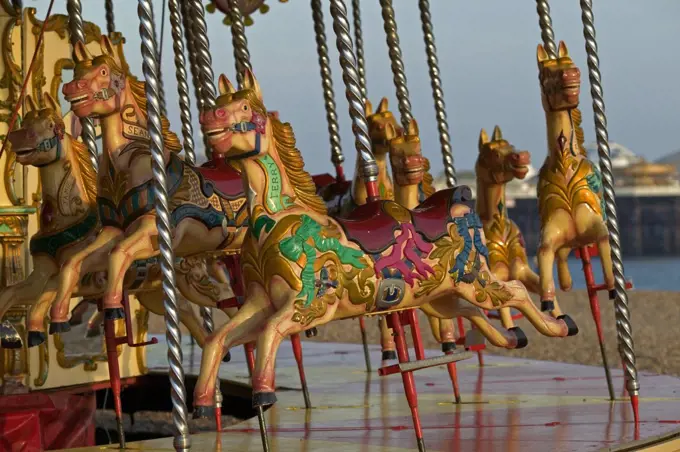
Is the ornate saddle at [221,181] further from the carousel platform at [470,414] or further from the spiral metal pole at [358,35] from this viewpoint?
the spiral metal pole at [358,35]

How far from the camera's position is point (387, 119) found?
23.9 feet

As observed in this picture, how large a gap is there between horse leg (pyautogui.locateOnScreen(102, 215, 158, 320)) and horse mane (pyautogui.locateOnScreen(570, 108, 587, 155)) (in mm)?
2591

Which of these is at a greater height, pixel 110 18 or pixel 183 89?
pixel 110 18

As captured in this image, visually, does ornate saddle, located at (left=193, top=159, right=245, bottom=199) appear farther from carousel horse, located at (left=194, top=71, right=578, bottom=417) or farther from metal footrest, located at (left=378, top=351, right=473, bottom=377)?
metal footrest, located at (left=378, top=351, right=473, bottom=377)

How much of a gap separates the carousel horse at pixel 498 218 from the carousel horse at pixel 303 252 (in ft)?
6.21

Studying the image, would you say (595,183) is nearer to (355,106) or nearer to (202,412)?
(355,106)

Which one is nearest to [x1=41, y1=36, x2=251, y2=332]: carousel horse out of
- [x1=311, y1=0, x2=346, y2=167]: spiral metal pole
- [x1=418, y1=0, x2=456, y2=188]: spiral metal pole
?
[x1=418, y1=0, x2=456, y2=188]: spiral metal pole

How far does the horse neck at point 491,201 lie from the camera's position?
724 cm

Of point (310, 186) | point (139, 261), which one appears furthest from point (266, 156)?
point (139, 261)

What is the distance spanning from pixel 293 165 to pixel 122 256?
0.89 m

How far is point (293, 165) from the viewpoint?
488 cm

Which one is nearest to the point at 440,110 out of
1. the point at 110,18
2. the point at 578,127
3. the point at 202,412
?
the point at 578,127

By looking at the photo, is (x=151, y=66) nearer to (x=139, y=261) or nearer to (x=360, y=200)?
(x=139, y=261)

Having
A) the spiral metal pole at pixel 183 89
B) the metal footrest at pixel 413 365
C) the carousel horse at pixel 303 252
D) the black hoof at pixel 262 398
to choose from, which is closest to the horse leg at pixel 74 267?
the carousel horse at pixel 303 252
